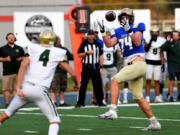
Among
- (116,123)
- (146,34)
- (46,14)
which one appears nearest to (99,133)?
(116,123)

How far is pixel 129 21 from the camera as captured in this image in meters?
10.5

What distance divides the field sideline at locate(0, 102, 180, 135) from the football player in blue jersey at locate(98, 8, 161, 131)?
0.46 m

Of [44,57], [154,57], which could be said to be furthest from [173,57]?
[44,57]

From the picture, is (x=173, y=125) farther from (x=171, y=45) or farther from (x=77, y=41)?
(x=77, y=41)

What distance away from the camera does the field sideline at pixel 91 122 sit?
34.1 ft

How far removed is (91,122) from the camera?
1180 centimetres

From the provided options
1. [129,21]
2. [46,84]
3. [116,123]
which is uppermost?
[129,21]

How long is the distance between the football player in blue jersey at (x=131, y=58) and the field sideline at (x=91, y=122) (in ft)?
1.52

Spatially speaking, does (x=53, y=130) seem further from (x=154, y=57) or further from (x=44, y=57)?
(x=154, y=57)

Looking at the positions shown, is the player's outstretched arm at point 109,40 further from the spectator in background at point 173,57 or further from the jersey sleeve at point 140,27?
the spectator in background at point 173,57

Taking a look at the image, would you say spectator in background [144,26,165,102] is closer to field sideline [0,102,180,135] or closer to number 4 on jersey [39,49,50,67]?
field sideline [0,102,180,135]

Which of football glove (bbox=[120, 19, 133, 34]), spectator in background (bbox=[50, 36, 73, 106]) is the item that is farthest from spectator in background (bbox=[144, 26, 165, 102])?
football glove (bbox=[120, 19, 133, 34])

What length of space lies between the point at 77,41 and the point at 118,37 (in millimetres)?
7055

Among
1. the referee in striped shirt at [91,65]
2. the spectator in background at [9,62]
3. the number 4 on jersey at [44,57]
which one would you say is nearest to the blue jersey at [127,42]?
the number 4 on jersey at [44,57]
